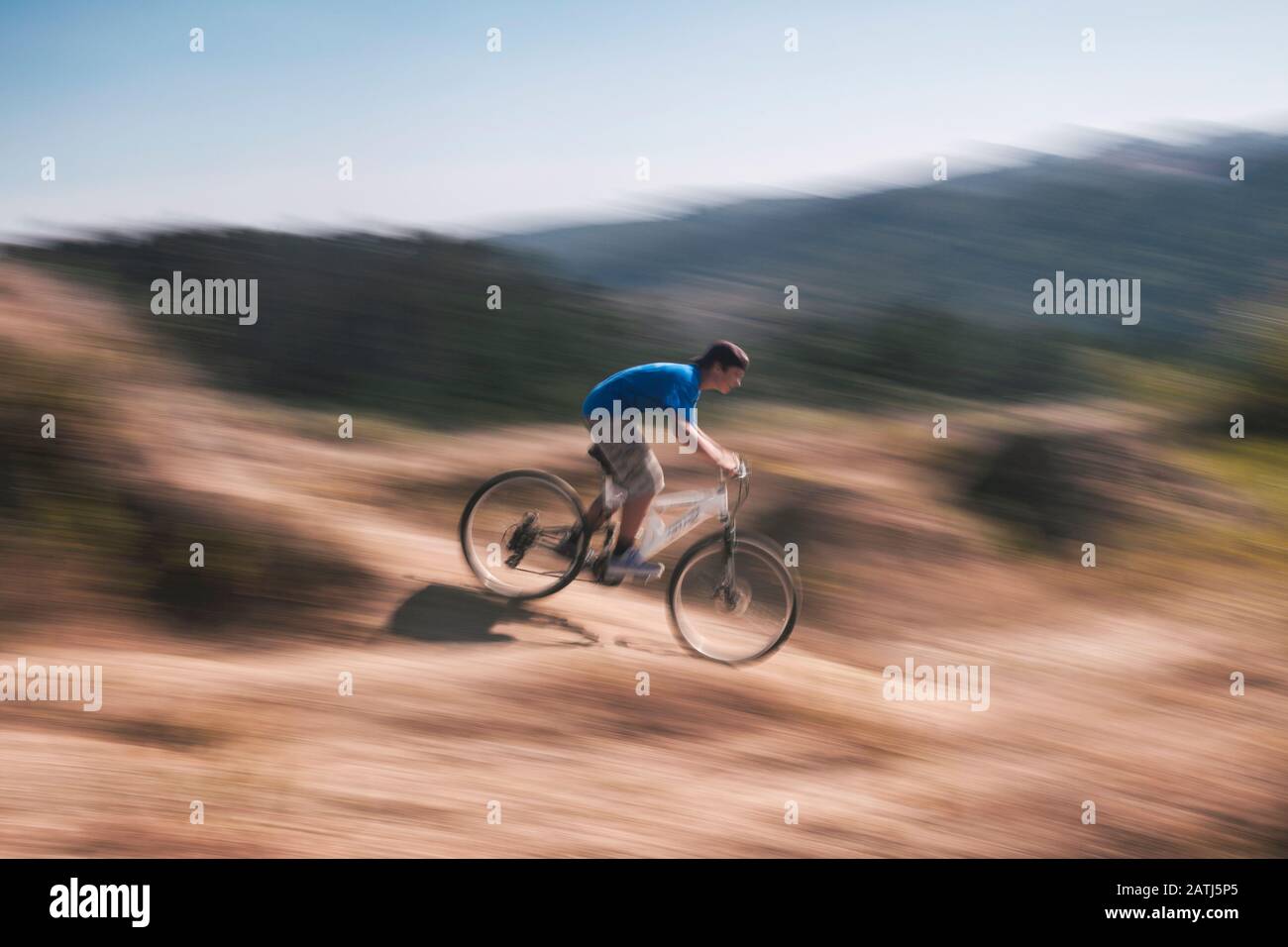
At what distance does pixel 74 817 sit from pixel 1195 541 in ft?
30.0

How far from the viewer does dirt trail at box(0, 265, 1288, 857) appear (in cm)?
491

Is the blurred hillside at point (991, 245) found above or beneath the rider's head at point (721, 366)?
above

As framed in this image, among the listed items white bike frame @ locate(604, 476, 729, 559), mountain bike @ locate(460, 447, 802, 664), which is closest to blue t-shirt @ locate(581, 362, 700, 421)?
mountain bike @ locate(460, 447, 802, 664)

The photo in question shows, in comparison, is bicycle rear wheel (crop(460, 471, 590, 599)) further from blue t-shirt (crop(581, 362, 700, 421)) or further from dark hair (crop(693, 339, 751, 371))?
dark hair (crop(693, 339, 751, 371))

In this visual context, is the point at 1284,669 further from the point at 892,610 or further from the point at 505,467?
the point at 505,467

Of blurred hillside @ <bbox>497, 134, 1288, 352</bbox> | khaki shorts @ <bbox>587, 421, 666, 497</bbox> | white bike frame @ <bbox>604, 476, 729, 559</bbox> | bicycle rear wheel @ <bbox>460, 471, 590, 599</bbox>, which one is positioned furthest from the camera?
blurred hillside @ <bbox>497, 134, 1288, 352</bbox>

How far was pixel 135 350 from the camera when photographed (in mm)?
10258

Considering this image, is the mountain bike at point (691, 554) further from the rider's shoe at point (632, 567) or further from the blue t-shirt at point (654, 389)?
the blue t-shirt at point (654, 389)

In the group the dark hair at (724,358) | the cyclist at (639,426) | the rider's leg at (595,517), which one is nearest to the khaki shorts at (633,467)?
the cyclist at (639,426)

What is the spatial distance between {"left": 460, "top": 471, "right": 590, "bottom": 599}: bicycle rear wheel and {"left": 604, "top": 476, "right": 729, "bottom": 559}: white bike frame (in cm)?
26

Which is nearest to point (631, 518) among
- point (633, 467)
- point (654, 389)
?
point (633, 467)

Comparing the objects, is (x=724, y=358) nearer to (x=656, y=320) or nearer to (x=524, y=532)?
(x=524, y=532)

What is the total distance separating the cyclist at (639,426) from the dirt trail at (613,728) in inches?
28.3

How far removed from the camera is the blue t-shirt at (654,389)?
6.25 meters
